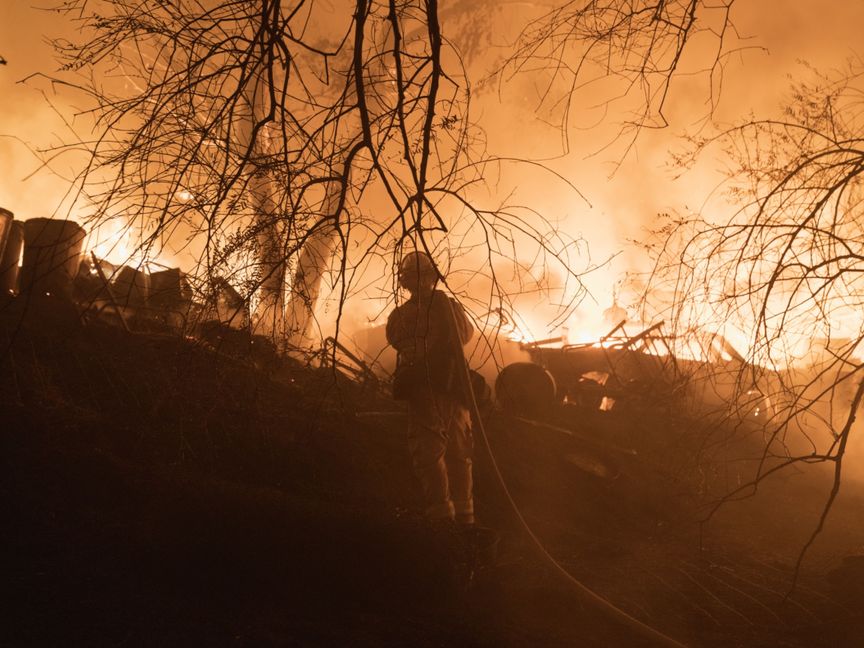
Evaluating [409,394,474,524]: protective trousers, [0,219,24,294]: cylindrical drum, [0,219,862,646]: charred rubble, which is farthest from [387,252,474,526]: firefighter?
[0,219,24,294]: cylindrical drum

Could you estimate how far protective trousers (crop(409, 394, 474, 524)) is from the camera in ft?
18.5

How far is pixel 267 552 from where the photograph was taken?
3.72 meters

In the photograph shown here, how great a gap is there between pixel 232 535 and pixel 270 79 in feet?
8.68

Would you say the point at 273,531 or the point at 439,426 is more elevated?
the point at 439,426

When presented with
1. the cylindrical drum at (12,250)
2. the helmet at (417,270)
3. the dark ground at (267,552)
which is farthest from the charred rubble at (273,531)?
the cylindrical drum at (12,250)

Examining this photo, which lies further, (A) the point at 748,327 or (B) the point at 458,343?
(A) the point at 748,327

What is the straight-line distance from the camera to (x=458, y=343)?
8.70ft

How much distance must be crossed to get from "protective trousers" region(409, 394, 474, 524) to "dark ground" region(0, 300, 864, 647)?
2.18 ft

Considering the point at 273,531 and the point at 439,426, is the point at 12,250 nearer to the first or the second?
the point at 439,426

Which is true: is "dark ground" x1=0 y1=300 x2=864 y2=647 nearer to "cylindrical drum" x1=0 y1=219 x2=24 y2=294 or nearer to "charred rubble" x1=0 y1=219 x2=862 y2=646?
"charred rubble" x1=0 y1=219 x2=862 y2=646

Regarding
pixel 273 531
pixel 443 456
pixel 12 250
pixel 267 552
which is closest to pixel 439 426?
pixel 443 456

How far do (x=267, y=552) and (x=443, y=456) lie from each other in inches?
93.2

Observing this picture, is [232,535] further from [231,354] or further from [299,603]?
[231,354]

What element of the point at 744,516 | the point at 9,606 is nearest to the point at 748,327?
the point at 9,606
